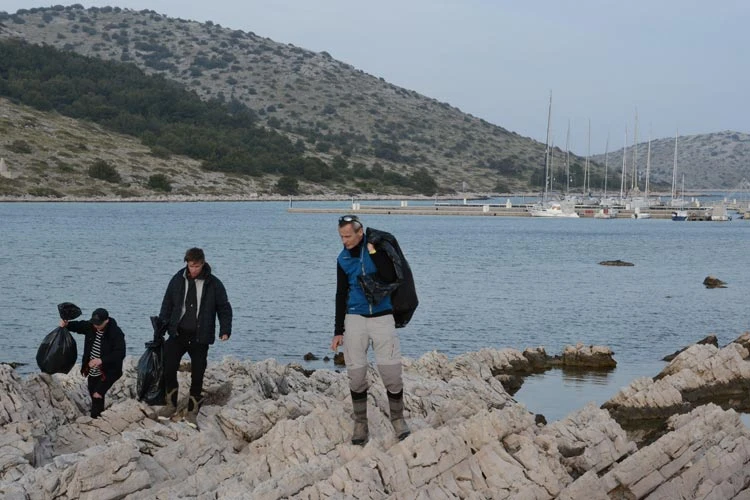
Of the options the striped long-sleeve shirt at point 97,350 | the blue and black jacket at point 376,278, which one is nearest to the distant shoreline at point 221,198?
the striped long-sleeve shirt at point 97,350

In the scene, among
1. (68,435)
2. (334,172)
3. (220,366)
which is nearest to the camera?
(68,435)

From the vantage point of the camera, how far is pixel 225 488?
32.0 feet

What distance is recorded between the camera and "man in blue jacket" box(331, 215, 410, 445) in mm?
10477

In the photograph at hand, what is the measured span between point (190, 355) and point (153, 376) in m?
0.59

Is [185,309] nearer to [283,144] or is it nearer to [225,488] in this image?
[225,488]

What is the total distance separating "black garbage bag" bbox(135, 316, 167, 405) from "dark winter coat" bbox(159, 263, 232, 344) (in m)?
0.41

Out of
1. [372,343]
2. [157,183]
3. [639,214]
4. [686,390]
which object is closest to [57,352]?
[372,343]

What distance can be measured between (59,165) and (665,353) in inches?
4023

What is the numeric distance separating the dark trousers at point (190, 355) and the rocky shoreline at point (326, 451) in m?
0.41

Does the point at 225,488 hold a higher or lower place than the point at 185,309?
lower

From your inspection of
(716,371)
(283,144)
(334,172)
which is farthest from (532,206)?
(716,371)

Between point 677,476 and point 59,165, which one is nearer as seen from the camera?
point 677,476

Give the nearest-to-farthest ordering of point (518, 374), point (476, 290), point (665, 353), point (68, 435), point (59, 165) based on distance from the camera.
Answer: point (68, 435)
point (518, 374)
point (665, 353)
point (476, 290)
point (59, 165)

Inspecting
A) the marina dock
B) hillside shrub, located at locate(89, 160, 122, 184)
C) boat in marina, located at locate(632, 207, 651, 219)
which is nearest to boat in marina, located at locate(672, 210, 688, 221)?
the marina dock
